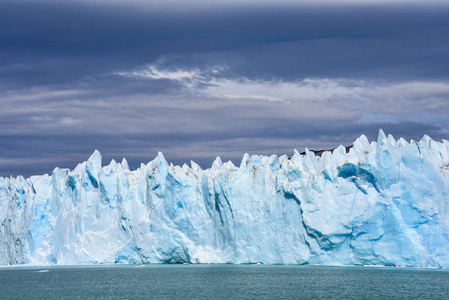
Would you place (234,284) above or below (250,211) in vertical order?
below

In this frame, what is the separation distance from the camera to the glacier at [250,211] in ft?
99.5

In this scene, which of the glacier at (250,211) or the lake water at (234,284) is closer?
the lake water at (234,284)

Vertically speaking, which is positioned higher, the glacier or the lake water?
the glacier

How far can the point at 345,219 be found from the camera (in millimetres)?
31266

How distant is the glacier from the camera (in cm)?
3033

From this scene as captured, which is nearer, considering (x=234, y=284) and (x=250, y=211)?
(x=234, y=284)

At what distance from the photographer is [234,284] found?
2834cm

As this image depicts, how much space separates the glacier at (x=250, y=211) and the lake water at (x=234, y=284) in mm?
1197

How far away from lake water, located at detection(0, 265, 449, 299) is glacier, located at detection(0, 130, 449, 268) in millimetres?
1197

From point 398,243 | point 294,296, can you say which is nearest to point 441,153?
point 398,243

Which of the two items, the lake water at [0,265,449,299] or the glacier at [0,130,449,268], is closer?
the lake water at [0,265,449,299]

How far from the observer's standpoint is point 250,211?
113 ft

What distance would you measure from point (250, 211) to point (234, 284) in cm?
677

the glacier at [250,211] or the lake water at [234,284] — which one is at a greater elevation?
the glacier at [250,211]
